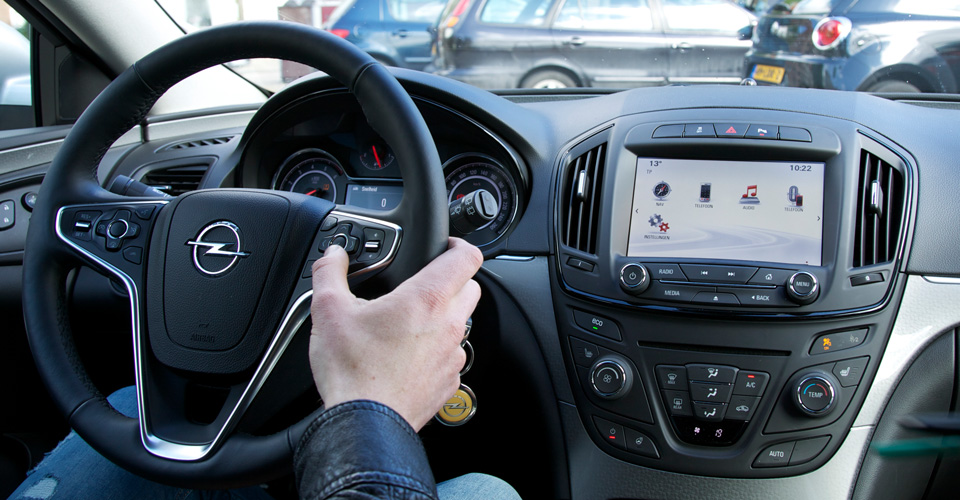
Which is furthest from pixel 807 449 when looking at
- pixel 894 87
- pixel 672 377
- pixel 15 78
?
pixel 15 78

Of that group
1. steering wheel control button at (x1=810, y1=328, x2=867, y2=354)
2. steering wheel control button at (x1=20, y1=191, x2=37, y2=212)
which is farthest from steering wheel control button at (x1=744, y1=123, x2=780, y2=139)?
steering wheel control button at (x1=20, y1=191, x2=37, y2=212)

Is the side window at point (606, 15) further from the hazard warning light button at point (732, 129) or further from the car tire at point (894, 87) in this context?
the hazard warning light button at point (732, 129)

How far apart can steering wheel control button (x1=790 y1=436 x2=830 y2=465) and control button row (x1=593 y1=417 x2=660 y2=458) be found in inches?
12.7

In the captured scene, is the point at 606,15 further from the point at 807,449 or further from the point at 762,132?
the point at 807,449

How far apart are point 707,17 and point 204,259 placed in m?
2.19

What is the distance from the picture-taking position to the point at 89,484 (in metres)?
1.28

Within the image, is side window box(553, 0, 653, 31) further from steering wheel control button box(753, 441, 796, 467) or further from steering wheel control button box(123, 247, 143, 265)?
steering wheel control button box(123, 247, 143, 265)

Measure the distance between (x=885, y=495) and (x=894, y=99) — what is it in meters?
1.12

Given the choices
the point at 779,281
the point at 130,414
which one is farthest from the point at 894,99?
the point at 130,414

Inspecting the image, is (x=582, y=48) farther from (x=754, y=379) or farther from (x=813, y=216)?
(x=754, y=379)

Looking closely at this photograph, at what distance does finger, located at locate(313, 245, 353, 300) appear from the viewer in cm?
97

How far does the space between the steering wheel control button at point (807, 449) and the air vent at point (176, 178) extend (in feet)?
6.07

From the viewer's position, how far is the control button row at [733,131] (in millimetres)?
1652

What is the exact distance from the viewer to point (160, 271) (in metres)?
1.33
